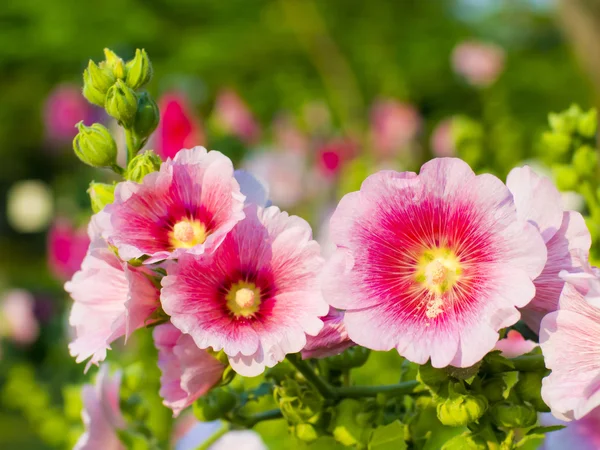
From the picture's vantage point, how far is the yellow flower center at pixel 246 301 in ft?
1.21

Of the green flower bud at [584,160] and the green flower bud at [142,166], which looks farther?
the green flower bud at [584,160]

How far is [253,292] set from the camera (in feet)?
1.23

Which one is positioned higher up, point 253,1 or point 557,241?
point 253,1

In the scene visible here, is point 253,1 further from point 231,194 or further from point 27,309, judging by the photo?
point 231,194

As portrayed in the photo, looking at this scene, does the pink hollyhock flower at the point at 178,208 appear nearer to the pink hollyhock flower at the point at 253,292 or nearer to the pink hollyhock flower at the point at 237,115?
the pink hollyhock flower at the point at 253,292

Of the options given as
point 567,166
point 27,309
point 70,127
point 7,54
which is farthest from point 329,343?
point 7,54

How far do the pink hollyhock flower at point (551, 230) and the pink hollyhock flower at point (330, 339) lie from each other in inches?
3.3

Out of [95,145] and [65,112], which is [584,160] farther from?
[65,112]

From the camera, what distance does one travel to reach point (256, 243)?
14.7 inches

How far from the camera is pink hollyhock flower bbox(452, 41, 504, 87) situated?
180cm

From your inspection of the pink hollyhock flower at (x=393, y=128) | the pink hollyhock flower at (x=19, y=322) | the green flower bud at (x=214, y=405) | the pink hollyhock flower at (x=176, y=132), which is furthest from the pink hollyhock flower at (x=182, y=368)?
the pink hollyhock flower at (x=393, y=128)

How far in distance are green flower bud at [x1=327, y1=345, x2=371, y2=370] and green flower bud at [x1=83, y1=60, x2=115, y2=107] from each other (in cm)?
18

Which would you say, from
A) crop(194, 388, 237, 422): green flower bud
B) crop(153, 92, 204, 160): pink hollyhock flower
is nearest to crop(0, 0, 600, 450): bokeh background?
crop(153, 92, 204, 160): pink hollyhock flower

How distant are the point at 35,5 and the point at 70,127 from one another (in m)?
3.11
